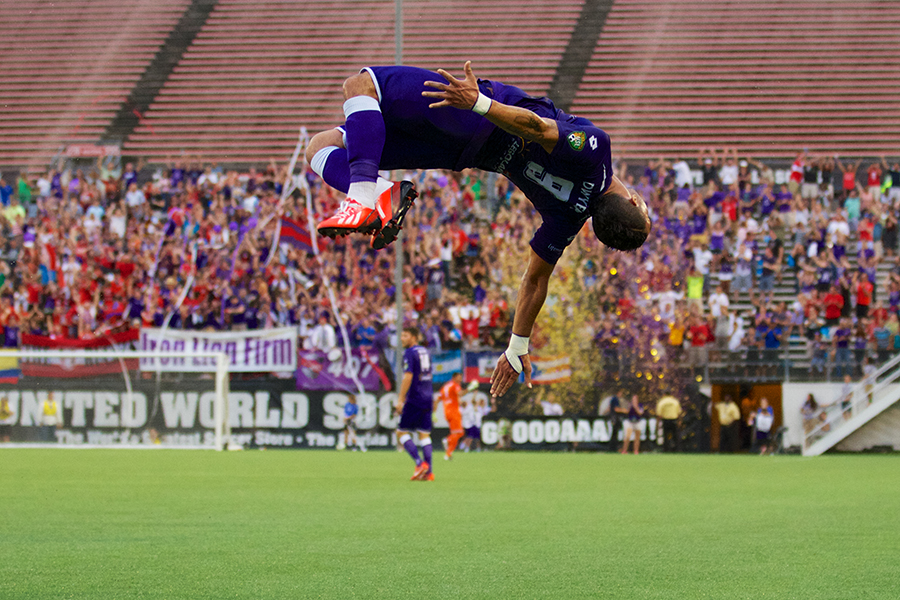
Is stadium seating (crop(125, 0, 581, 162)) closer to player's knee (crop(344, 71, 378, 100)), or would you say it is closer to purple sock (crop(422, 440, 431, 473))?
purple sock (crop(422, 440, 431, 473))

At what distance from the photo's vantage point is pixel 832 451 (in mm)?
23484

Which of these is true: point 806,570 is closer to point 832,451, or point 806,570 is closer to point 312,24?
point 832,451

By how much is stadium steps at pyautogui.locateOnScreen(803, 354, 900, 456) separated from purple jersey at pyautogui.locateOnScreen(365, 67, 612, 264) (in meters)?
17.9

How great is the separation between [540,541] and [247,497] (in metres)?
4.59

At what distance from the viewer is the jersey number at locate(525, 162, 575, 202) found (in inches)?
229

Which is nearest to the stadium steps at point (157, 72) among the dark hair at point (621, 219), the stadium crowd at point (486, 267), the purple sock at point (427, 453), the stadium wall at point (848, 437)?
the stadium crowd at point (486, 267)

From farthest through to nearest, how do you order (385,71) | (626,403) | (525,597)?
1. (626,403)
2. (525,597)
3. (385,71)

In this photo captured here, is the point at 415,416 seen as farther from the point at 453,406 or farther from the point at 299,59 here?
the point at 299,59

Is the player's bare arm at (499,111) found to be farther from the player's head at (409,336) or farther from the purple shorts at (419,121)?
→ the player's head at (409,336)

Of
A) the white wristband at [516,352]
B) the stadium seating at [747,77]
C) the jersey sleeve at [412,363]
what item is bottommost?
the white wristband at [516,352]

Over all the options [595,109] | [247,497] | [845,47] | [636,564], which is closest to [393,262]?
[595,109]

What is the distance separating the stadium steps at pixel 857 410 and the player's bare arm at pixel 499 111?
1847cm

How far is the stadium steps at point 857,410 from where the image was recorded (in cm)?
2222

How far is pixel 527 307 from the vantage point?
703cm
